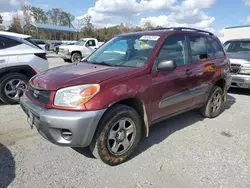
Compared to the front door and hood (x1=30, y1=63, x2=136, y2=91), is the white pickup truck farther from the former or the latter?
hood (x1=30, y1=63, x2=136, y2=91)

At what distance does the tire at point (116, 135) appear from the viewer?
281cm

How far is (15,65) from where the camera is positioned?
17.2 ft

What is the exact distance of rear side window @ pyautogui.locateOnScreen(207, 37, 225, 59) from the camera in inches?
185

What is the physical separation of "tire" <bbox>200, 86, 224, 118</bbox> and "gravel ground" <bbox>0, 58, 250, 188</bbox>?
453mm

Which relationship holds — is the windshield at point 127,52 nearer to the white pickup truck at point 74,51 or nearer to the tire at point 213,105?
the tire at point 213,105

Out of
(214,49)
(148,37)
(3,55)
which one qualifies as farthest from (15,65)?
(214,49)

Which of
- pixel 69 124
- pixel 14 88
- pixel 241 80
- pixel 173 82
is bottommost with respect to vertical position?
pixel 14 88

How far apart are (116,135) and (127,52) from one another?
142cm

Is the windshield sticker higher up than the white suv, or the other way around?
the windshield sticker

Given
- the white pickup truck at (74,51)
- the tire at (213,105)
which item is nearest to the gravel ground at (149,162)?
the tire at (213,105)

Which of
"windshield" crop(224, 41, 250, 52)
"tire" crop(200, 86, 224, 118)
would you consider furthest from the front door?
"windshield" crop(224, 41, 250, 52)

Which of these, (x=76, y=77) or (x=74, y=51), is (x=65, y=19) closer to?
(x=74, y=51)

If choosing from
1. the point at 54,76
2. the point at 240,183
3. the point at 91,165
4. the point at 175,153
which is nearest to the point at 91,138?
the point at 91,165

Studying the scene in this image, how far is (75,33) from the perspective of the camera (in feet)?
172
